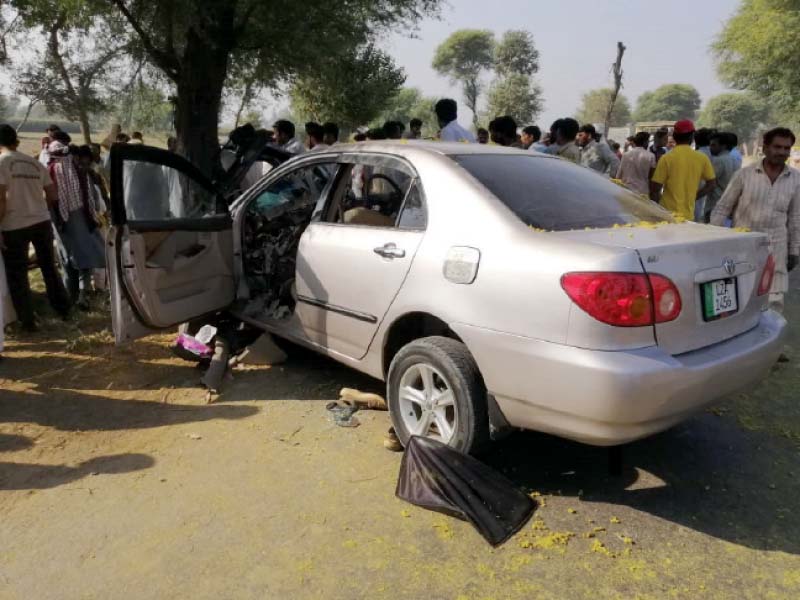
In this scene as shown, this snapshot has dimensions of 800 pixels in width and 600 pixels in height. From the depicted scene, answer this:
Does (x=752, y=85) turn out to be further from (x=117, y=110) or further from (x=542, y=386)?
(x=542, y=386)

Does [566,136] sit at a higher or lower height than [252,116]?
lower

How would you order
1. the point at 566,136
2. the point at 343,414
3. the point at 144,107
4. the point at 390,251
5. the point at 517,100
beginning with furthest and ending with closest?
the point at 517,100
the point at 144,107
the point at 566,136
the point at 343,414
the point at 390,251

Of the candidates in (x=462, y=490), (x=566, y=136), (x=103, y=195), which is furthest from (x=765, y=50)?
(x=462, y=490)

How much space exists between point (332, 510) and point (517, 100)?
3194 inches

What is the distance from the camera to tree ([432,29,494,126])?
10425 cm

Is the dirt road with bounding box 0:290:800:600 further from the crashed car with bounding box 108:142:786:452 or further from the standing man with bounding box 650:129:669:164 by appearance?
the standing man with bounding box 650:129:669:164

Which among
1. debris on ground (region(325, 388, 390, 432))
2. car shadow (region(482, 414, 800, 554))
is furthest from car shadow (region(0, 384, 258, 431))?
car shadow (region(482, 414, 800, 554))

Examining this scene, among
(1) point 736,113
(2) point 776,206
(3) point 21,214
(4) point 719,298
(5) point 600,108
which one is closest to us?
(4) point 719,298

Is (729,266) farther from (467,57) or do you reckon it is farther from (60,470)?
(467,57)

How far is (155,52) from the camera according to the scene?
9.10m

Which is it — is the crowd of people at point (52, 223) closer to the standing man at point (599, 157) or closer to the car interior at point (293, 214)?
the car interior at point (293, 214)

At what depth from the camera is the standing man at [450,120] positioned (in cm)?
647

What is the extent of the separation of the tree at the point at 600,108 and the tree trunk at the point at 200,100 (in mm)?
123178

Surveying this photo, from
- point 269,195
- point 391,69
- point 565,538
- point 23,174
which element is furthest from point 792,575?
point 391,69
